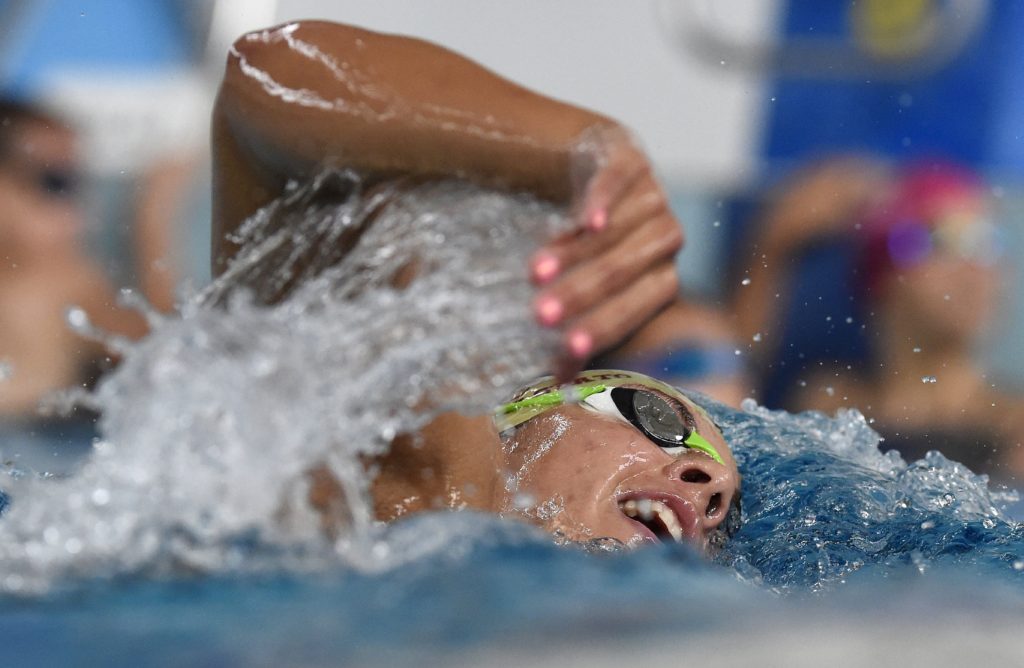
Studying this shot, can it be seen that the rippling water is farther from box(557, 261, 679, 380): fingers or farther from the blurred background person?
the blurred background person

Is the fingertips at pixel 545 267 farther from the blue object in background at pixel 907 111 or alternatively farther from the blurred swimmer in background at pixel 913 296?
the blue object in background at pixel 907 111

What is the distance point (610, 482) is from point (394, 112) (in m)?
0.53

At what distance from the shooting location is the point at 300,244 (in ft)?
3.55

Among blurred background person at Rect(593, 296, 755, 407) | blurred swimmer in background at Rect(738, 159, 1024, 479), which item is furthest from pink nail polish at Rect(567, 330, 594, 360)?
blurred swimmer in background at Rect(738, 159, 1024, 479)

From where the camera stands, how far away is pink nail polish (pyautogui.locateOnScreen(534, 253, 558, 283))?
0.99 meters

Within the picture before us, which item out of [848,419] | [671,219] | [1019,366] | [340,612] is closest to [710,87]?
[1019,366]

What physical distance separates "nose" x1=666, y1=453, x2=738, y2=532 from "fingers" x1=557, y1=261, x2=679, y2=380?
0.38m

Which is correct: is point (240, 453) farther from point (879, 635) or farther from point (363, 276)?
point (879, 635)

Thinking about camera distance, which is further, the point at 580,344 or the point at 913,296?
the point at 913,296

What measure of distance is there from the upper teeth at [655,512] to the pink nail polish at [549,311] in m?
0.40

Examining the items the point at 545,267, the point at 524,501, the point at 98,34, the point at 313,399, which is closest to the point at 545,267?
the point at 545,267

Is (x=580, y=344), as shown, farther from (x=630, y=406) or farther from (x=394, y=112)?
(x=630, y=406)

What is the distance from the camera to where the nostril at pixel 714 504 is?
141 centimetres

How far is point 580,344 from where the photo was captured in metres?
0.99
